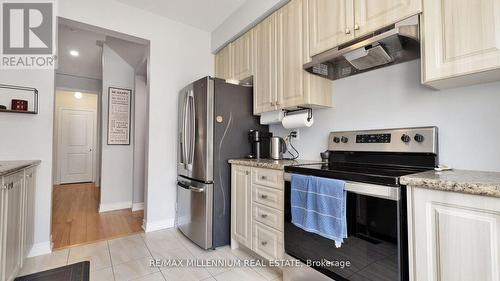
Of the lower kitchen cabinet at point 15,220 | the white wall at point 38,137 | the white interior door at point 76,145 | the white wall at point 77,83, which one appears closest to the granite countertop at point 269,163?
the lower kitchen cabinet at point 15,220

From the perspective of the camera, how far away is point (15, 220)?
5.25ft

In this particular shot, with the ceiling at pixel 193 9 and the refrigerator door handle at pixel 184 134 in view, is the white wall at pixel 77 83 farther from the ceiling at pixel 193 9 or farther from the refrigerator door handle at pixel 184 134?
the refrigerator door handle at pixel 184 134

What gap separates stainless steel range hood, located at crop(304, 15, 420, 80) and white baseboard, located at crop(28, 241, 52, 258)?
2.84 m

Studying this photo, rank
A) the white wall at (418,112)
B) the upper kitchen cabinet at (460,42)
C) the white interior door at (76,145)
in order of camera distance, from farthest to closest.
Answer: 1. the white interior door at (76,145)
2. the white wall at (418,112)
3. the upper kitchen cabinet at (460,42)

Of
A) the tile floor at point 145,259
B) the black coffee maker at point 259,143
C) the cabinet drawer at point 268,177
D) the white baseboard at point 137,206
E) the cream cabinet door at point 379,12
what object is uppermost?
the cream cabinet door at point 379,12

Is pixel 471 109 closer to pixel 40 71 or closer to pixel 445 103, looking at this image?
pixel 445 103

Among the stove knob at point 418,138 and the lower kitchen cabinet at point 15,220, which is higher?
the stove knob at point 418,138

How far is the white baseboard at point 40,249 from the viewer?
7.07 ft

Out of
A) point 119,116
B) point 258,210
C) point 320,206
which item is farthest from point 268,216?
point 119,116

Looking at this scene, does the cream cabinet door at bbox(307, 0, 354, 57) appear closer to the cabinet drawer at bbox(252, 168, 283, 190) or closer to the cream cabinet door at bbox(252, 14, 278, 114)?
the cream cabinet door at bbox(252, 14, 278, 114)

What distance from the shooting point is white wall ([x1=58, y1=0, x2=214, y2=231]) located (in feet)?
8.98

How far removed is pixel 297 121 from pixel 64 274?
2262mm

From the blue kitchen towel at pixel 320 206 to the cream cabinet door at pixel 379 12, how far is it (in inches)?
39.5

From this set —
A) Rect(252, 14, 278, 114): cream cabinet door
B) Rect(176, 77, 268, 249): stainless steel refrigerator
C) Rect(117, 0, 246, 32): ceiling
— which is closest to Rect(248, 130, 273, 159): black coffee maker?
Rect(176, 77, 268, 249): stainless steel refrigerator
